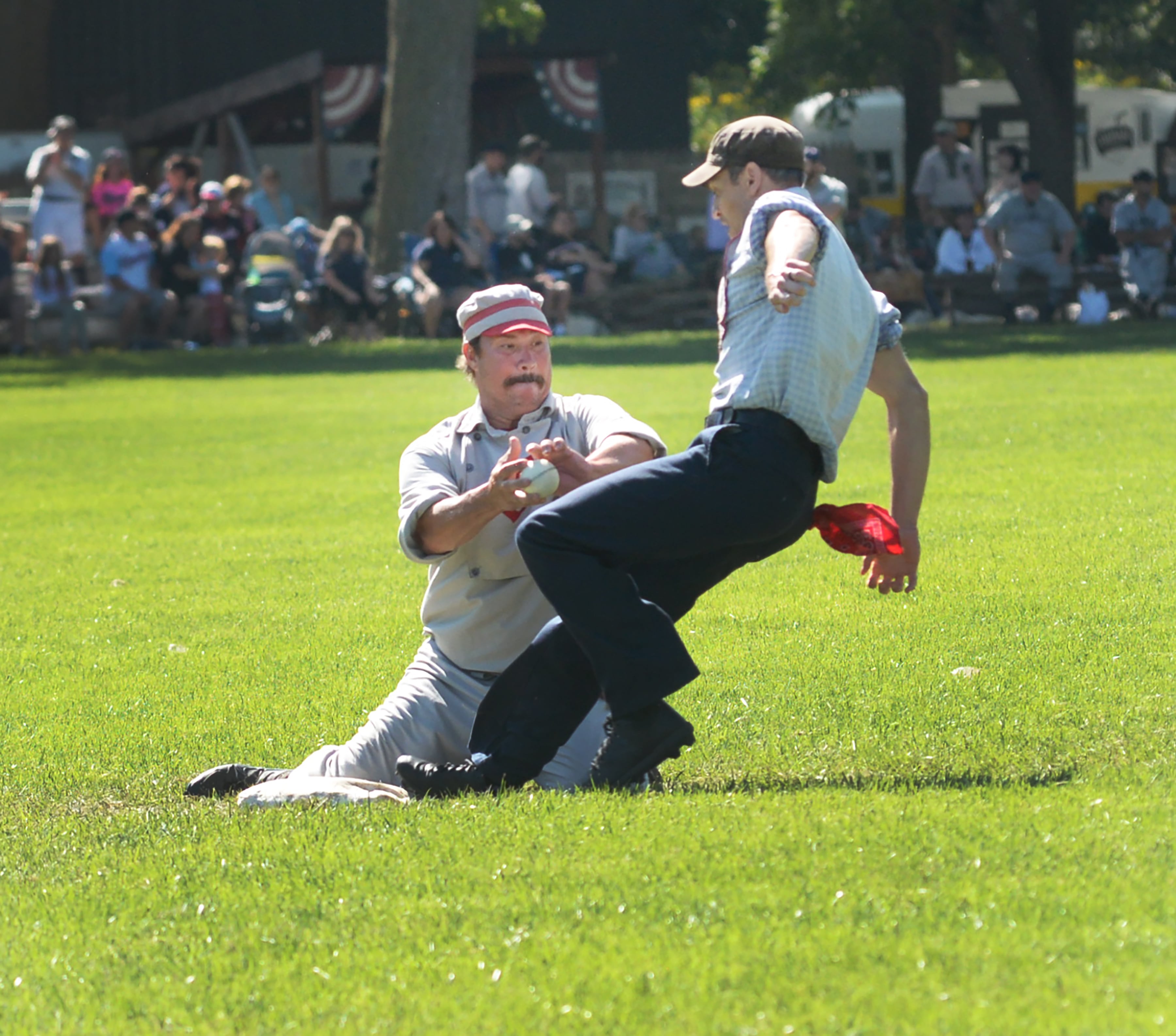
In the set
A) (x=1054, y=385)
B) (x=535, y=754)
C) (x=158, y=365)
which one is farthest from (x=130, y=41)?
(x=535, y=754)

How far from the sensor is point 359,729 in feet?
19.3

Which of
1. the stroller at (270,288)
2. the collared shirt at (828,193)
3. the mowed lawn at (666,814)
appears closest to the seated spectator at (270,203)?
the stroller at (270,288)

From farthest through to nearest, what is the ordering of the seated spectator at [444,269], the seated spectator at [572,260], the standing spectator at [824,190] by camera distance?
1. the seated spectator at [572,260]
2. the seated spectator at [444,269]
3. the standing spectator at [824,190]

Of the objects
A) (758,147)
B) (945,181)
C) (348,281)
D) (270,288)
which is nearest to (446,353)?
(348,281)

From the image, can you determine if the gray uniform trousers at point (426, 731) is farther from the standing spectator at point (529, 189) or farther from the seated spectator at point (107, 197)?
the standing spectator at point (529, 189)

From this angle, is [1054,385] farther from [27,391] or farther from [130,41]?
[130,41]

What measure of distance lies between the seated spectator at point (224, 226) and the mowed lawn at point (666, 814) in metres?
14.5

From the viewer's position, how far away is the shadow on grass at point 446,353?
21.6m

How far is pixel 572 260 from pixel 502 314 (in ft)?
70.9

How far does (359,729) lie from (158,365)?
18055 millimetres

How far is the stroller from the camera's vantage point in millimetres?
25281

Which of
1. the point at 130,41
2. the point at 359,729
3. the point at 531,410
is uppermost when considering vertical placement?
the point at 130,41

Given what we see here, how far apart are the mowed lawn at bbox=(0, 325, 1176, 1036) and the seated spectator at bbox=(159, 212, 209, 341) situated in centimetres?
1391

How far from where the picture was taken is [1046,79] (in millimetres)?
28812
